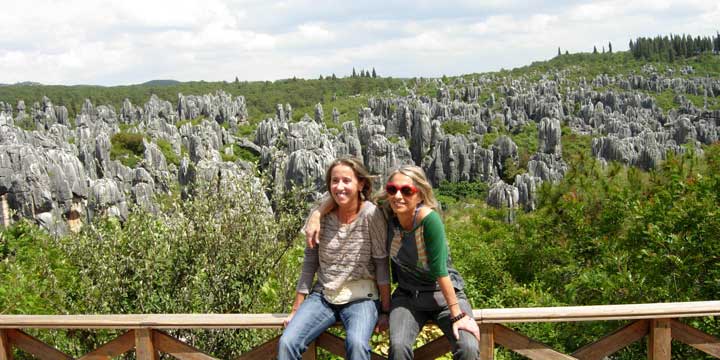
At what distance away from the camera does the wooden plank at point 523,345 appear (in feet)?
10.2

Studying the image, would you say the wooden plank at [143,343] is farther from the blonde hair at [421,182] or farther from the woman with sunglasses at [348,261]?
the blonde hair at [421,182]

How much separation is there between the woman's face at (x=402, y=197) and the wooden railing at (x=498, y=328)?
0.61 meters

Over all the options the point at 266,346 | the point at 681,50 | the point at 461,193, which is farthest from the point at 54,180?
the point at 681,50

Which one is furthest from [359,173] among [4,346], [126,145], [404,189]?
[126,145]

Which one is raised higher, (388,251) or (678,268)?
(388,251)

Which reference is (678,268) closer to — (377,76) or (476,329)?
(476,329)

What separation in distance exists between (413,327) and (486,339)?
0.37m

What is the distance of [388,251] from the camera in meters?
3.20

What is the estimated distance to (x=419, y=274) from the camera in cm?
313

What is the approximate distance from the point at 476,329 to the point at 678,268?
293 cm

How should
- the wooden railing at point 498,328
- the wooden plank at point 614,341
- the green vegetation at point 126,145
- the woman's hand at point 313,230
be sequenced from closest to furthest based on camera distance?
the wooden railing at point 498,328 < the wooden plank at point 614,341 < the woman's hand at point 313,230 < the green vegetation at point 126,145

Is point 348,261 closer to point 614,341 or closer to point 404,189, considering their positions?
point 404,189

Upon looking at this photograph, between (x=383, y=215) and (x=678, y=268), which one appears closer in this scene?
(x=383, y=215)

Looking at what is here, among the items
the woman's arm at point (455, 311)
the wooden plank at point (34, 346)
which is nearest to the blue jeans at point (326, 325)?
the woman's arm at point (455, 311)
